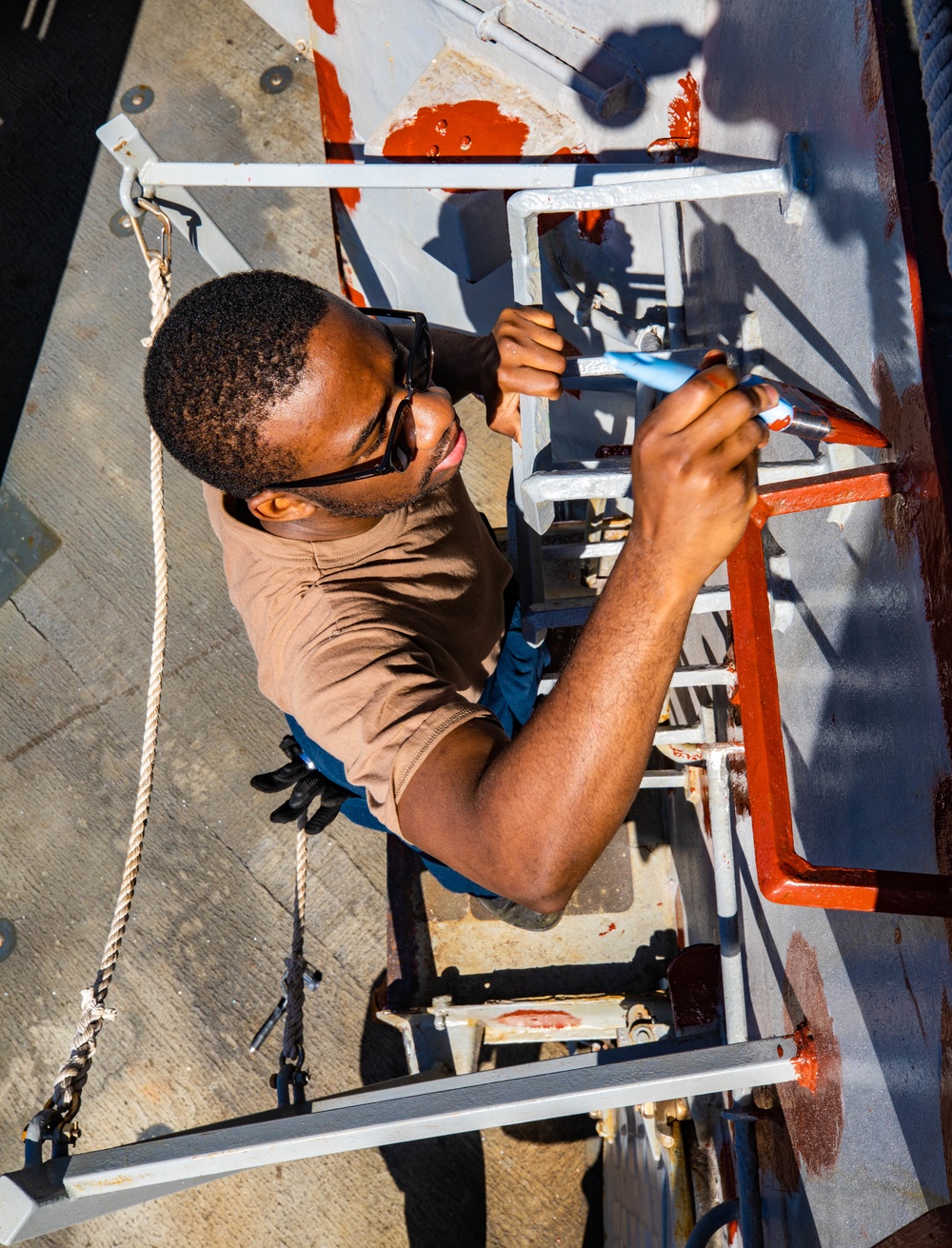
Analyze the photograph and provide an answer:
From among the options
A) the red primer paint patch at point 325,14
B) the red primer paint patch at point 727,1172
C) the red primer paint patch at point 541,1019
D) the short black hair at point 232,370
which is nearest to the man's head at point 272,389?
the short black hair at point 232,370

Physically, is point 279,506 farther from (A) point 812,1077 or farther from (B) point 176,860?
(B) point 176,860

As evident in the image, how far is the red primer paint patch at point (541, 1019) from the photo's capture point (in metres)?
2.35

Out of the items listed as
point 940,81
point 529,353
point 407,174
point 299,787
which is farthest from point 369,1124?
point 407,174

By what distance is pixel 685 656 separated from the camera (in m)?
2.59

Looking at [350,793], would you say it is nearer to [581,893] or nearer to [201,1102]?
[581,893]

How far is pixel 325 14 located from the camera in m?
2.99

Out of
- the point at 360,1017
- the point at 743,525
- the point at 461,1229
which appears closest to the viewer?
the point at 743,525

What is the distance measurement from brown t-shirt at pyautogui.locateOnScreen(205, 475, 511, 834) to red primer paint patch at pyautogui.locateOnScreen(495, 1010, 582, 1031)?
93cm

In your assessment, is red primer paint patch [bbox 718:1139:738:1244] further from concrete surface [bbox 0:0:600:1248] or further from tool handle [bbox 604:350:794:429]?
tool handle [bbox 604:350:794:429]

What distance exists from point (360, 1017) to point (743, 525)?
2.89m

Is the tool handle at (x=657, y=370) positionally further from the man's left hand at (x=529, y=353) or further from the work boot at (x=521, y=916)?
the work boot at (x=521, y=916)

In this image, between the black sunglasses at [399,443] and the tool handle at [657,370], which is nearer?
the tool handle at [657,370]

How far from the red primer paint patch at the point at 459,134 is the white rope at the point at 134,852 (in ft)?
2.87

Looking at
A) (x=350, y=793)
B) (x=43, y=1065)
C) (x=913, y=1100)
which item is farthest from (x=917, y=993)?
(x=43, y=1065)
